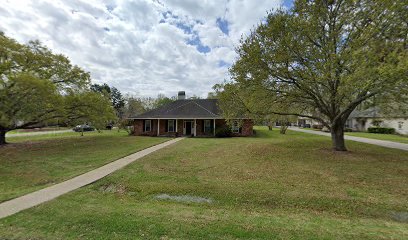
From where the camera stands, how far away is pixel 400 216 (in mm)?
5125

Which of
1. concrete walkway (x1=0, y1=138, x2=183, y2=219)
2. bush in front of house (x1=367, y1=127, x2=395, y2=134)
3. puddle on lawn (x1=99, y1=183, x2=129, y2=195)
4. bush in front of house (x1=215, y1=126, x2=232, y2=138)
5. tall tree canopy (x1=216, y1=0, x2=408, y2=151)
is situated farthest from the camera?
bush in front of house (x1=367, y1=127, x2=395, y2=134)

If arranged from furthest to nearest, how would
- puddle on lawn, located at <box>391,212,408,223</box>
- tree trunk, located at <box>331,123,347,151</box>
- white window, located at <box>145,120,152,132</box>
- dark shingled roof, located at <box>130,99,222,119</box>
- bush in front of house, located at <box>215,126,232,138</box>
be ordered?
white window, located at <box>145,120,152,132</box> → dark shingled roof, located at <box>130,99,222,119</box> → bush in front of house, located at <box>215,126,232,138</box> → tree trunk, located at <box>331,123,347,151</box> → puddle on lawn, located at <box>391,212,408,223</box>

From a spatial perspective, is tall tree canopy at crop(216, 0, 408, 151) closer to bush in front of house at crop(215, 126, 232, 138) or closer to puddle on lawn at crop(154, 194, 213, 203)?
puddle on lawn at crop(154, 194, 213, 203)

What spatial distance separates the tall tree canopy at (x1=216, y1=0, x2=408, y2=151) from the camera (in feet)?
26.0

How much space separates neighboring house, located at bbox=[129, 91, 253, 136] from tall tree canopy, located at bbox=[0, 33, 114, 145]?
21.2ft

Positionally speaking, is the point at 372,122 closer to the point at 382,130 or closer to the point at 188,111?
the point at 382,130

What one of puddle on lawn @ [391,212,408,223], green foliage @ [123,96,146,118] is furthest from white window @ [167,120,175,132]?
green foliage @ [123,96,146,118]

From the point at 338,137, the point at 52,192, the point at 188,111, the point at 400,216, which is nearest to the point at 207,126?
the point at 188,111

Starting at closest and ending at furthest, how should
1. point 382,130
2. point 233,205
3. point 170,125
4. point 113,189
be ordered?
point 233,205
point 113,189
point 170,125
point 382,130

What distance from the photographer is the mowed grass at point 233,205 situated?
160 inches

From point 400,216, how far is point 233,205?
4.05 metres

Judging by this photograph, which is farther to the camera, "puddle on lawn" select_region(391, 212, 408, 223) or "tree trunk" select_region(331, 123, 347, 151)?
"tree trunk" select_region(331, 123, 347, 151)

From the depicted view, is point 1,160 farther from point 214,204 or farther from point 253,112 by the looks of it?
point 253,112

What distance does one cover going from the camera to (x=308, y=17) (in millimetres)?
11062
